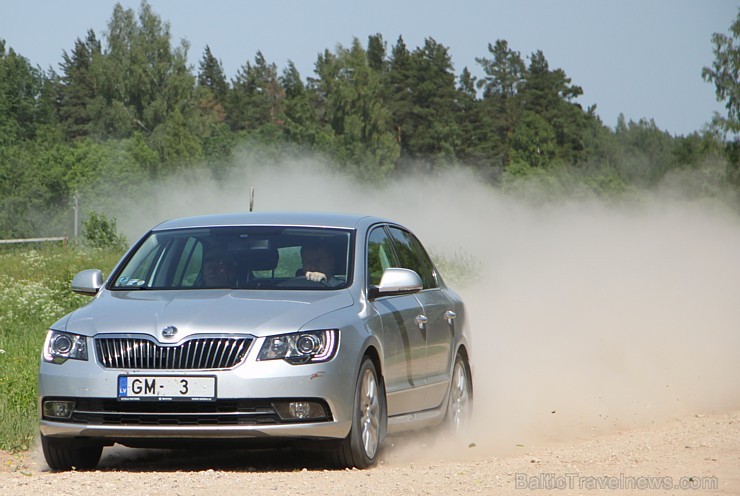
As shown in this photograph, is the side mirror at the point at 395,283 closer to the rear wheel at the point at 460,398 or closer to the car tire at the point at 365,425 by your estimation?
the car tire at the point at 365,425

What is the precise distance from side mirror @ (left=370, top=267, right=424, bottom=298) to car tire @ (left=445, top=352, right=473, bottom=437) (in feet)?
5.12

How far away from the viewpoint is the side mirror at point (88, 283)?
8477mm

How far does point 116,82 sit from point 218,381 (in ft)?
271

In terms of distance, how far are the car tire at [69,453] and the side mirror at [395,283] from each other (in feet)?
6.27

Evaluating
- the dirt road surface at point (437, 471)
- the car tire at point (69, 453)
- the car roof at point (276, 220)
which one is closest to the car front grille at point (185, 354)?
the dirt road surface at point (437, 471)

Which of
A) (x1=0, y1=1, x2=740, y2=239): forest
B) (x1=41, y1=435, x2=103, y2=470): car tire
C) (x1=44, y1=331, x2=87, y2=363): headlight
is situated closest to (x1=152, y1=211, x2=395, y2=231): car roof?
(x1=44, y1=331, x2=87, y2=363): headlight

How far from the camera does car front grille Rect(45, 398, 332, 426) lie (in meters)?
7.32

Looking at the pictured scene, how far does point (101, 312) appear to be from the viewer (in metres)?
7.82

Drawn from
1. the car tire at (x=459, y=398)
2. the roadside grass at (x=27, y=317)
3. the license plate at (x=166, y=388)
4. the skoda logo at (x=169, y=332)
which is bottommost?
the roadside grass at (x=27, y=317)

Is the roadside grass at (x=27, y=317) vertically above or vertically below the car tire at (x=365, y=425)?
below

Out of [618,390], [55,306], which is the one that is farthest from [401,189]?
[618,390]

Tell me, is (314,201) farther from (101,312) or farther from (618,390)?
(101,312)

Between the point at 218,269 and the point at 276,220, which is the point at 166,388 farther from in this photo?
the point at 276,220

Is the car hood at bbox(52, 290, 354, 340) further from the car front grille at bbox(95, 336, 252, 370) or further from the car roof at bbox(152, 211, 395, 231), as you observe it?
the car roof at bbox(152, 211, 395, 231)
